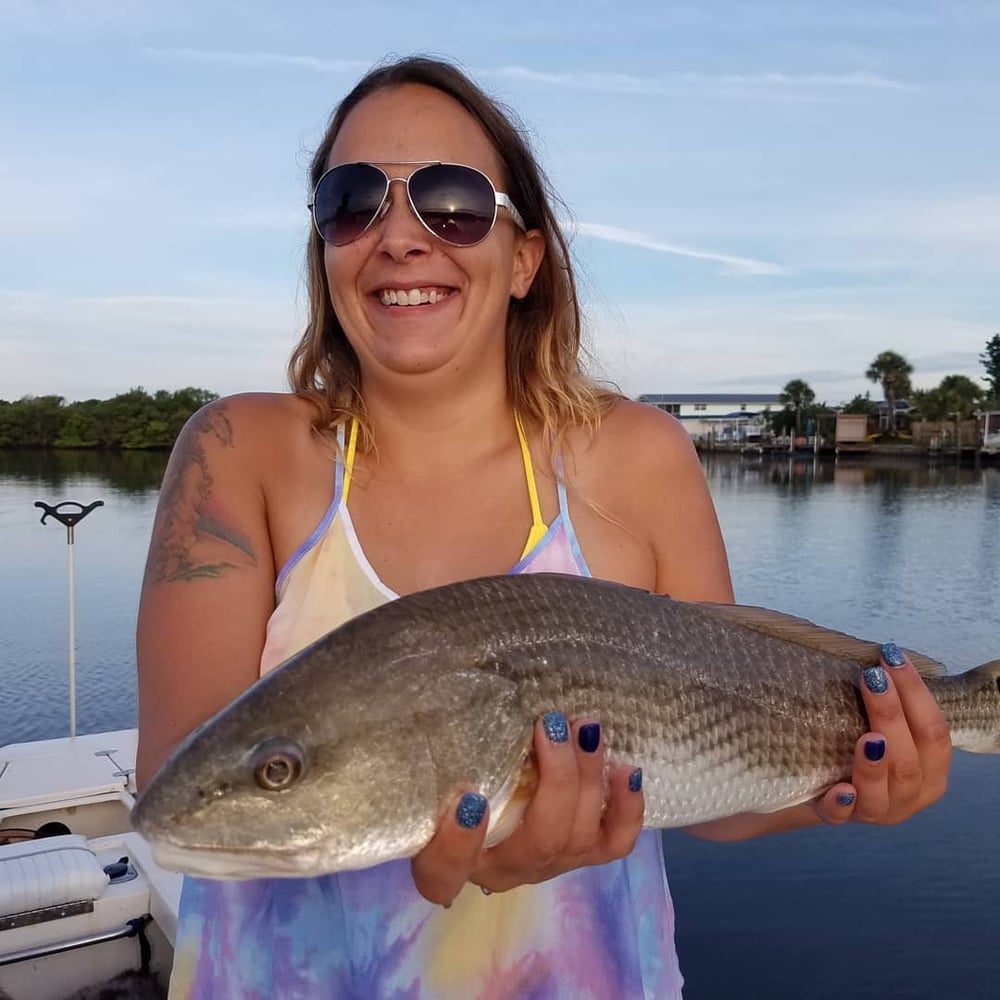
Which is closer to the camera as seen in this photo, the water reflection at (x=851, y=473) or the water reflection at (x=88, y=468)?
the water reflection at (x=88, y=468)

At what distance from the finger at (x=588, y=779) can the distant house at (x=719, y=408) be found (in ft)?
480

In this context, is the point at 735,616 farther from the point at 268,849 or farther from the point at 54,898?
the point at 54,898

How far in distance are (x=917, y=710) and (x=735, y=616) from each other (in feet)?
1.66

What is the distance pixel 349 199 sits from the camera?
2486 mm

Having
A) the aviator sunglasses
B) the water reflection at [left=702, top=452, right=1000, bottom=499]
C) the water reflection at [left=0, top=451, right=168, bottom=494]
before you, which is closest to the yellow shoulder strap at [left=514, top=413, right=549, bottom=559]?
the aviator sunglasses

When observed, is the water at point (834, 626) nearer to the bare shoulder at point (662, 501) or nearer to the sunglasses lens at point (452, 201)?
the bare shoulder at point (662, 501)

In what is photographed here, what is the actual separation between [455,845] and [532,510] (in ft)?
3.13

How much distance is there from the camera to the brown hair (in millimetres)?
2619

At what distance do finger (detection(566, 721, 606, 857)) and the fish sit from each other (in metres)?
0.08

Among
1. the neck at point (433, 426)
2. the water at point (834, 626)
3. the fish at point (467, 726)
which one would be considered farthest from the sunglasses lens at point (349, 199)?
the water at point (834, 626)

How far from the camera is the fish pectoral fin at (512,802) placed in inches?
76.3

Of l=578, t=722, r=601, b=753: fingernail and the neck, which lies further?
the neck

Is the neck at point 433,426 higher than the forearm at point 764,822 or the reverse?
higher

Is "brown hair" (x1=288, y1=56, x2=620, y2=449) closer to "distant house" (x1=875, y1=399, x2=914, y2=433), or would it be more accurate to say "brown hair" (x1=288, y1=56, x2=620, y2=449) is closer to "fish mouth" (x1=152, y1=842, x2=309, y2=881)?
"fish mouth" (x1=152, y1=842, x2=309, y2=881)
